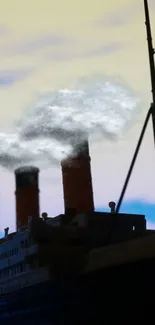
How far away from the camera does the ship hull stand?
1834cm

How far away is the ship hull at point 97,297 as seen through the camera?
18344 millimetres

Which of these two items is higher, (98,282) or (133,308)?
(98,282)

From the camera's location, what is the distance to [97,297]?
20891mm

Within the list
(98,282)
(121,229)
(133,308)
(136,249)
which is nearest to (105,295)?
(98,282)

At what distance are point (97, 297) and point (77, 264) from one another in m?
2.80

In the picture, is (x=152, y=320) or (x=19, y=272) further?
(x=19, y=272)

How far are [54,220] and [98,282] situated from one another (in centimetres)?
1641

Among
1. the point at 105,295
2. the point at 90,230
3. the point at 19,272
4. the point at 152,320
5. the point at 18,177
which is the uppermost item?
the point at 18,177

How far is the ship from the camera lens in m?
18.7

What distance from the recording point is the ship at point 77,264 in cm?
1870

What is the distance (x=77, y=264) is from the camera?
2341cm

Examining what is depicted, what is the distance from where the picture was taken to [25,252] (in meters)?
32.8

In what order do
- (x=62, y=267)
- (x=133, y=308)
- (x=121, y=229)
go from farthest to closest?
(x=121, y=229)
(x=62, y=267)
(x=133, y=308)

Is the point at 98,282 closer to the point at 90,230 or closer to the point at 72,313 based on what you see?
the point at 72,313
